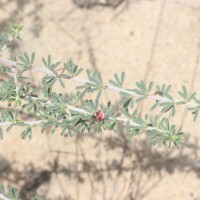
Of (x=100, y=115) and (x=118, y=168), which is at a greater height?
(x=100, y=115)

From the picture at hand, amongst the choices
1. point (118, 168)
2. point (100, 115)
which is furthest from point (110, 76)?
point (100, 115)

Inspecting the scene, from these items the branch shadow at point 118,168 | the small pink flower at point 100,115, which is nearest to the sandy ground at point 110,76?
the branch shadow at point 118,168

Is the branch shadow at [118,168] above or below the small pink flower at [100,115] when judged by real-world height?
below

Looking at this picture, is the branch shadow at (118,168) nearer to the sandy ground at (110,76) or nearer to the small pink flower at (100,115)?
the sandy ground at (110,76)

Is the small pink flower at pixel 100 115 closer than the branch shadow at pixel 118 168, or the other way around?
the small pink flower at pixel 100 115

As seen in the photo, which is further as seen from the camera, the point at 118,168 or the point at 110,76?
the point at 110,76

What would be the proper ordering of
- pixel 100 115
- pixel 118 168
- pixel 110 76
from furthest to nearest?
pixel 110 76
pixel 118 168
pixel 100 115

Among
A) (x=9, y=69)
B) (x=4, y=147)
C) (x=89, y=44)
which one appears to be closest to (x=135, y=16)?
(x=89, y=44)

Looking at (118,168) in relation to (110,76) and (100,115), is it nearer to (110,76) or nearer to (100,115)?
(110,76)
